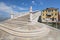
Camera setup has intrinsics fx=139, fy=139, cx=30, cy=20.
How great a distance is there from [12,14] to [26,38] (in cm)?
246

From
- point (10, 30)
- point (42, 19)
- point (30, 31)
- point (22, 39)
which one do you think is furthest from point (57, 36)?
point (42, 19)

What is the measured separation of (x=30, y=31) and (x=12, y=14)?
218 cm

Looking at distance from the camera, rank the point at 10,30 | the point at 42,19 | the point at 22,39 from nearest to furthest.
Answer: the point at 22,39 < the point at 10,30 < the point at 42,19

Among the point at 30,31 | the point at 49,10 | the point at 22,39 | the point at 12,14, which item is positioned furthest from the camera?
the point at 49,10

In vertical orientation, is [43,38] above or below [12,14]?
below

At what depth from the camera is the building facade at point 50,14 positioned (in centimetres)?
711

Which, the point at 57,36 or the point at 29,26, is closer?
the point at 57,36

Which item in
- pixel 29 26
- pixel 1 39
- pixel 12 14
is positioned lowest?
pixel 1 39

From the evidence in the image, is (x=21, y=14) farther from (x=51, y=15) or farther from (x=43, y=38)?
(x=43, y=38)

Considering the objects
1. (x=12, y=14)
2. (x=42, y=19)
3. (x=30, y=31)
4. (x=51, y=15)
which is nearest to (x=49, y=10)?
(x=51, y=15)

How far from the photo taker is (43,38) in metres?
4.44

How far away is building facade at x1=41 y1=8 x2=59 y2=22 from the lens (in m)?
7.11

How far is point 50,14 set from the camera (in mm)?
7465

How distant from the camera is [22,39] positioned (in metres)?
4.36
